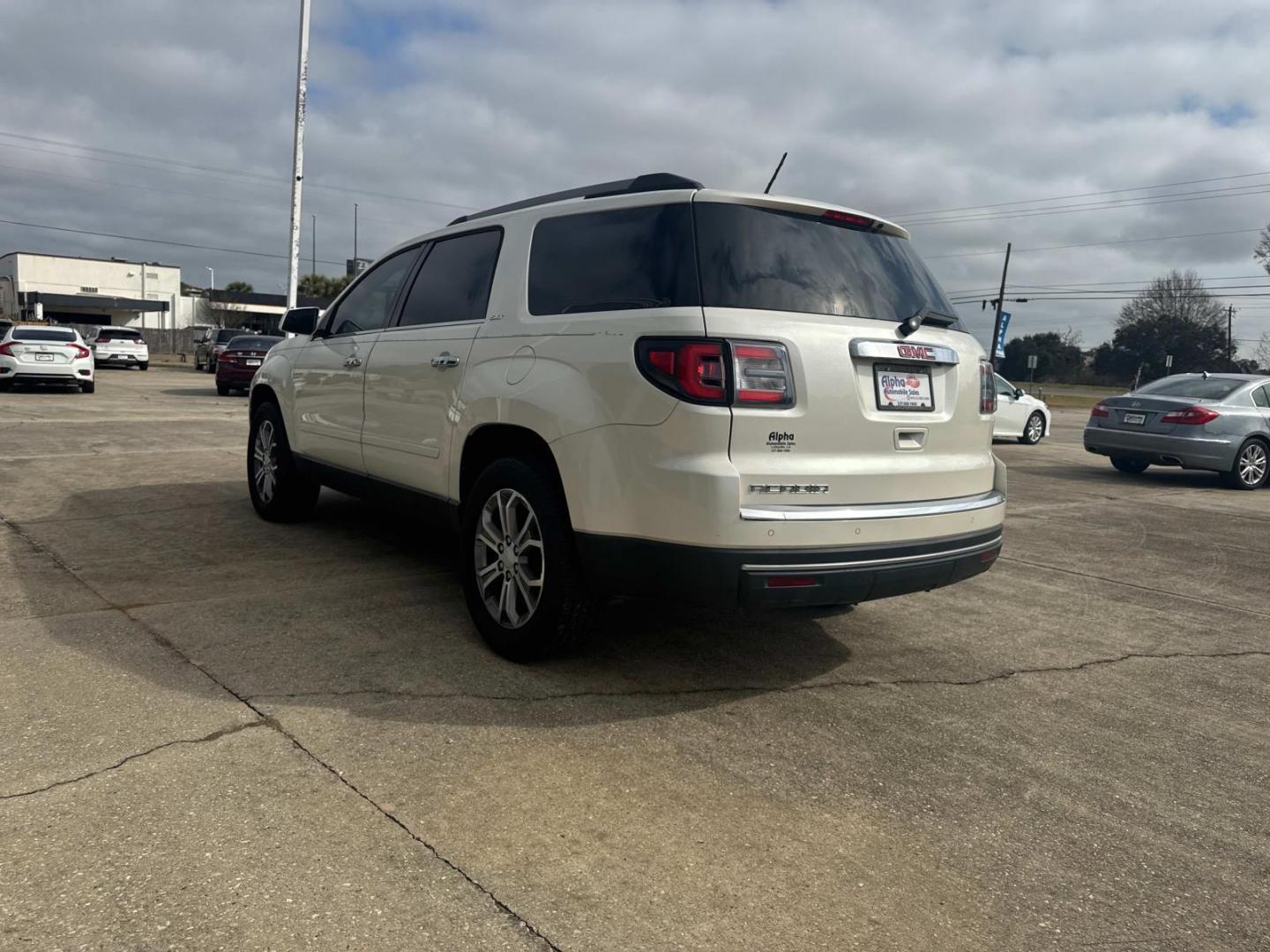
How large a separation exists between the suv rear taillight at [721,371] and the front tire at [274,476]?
379cm

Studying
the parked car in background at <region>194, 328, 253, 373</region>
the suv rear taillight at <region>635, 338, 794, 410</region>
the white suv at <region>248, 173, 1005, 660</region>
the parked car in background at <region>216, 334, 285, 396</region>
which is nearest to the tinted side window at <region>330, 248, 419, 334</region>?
the white suv at <region>248, 173, 1005, 660</region>

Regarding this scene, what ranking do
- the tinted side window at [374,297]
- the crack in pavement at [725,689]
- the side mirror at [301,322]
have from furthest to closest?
the side mirror at [301,322] → the tinted side window at [374,297] → the crack in pavement at [725,689]

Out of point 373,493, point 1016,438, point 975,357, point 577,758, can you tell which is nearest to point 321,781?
point 577,758

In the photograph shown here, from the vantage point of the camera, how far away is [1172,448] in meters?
12.3

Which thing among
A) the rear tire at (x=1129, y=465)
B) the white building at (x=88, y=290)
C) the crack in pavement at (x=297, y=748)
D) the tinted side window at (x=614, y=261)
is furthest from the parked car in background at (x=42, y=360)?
the white building at (x=88, y=290)

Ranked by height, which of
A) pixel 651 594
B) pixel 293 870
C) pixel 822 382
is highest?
pixel 822 382

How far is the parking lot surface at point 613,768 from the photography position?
241cm

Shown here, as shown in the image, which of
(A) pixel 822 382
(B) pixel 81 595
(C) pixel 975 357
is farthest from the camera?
(B) pixel 81 595

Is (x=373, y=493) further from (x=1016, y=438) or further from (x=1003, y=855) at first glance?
(x=1016, y=438)

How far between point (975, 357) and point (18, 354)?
21.1 m

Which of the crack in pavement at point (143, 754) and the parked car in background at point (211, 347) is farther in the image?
the parked car in background at point (211, 347)

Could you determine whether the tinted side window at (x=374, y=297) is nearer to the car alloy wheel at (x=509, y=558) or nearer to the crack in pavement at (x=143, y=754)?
the car alloy wheel at (x=509, y=558)

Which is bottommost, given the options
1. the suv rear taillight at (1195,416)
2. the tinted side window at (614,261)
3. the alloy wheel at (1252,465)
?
the alloy wheel at (1252,465)

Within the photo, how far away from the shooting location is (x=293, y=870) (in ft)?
8.23
